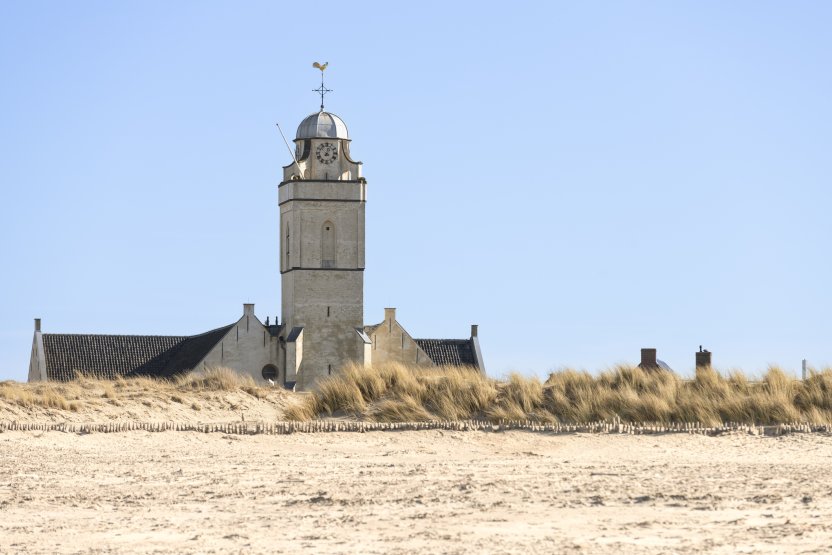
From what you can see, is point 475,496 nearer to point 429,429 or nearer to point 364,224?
point 429,429

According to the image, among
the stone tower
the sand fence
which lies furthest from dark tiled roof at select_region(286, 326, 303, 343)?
the sand fence

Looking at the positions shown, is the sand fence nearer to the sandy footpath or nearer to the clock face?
the sandy footpath

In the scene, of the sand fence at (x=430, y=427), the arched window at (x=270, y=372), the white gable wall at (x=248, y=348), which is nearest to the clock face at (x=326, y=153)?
the white gable wall at (x=248, y=348)

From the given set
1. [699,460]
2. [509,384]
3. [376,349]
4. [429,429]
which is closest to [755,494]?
[699,460]

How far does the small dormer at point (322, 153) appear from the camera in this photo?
62750mm

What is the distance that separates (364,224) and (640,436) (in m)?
42.5

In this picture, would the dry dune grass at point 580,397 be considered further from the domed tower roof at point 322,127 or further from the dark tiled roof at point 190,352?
the domed tower roof at point 322,127

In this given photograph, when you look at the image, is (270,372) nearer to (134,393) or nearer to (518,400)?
(134,393)

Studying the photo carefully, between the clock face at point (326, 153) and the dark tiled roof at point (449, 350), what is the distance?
27.9 feet

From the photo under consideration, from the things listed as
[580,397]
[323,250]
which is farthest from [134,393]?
[323,250]

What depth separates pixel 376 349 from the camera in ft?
205

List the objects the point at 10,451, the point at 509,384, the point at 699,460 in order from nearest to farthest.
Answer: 1. the point at 699,460
2. the point at 10,451
3. the point at 509,384

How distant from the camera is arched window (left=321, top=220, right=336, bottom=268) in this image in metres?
62.2

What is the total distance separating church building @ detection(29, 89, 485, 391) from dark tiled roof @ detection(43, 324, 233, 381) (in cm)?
5
